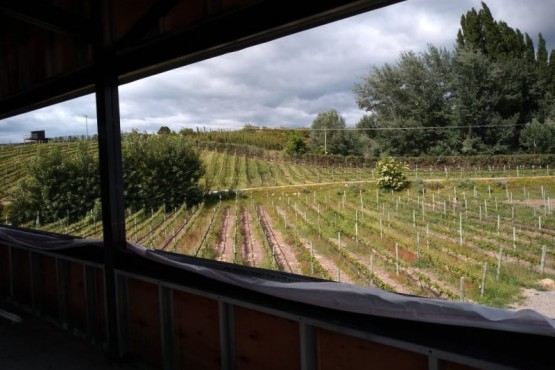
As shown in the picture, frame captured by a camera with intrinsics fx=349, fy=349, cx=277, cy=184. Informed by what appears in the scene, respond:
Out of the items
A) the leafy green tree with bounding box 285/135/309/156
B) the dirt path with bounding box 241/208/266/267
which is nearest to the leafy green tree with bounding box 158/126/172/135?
the leafy green tree with bounding box 285/135/309/156

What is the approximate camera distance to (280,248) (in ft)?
29.1

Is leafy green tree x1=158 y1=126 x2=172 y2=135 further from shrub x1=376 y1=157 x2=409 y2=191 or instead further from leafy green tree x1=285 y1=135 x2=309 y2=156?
shrub x1=376 y1=157 x2=409 y2=191

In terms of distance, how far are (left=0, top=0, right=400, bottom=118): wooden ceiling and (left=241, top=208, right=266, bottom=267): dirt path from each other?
4226mm

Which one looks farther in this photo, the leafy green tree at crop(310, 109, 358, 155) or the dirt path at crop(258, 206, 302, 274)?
the dirt path at crop(258, 206, 302, 274)

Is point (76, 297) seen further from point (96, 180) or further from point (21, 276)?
point (96, 180)

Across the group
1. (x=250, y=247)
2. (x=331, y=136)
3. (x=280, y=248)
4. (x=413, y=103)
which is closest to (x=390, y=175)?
(x=331, y=136)

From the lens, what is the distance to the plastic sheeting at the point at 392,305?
3.19 ft

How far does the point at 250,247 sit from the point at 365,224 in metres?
3.05

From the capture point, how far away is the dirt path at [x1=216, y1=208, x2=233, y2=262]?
22.5 feet

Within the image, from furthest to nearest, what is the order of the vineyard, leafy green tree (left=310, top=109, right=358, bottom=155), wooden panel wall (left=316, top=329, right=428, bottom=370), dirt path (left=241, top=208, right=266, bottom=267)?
1. dirt path (left=241, top=208, right=266, bottom=267)
2. the vineyard
3. leafy green tree (left=310, top=109, right=358, bottom=155)
4. wooden panel wall (left=316, top=329, right=428, bottom=370)

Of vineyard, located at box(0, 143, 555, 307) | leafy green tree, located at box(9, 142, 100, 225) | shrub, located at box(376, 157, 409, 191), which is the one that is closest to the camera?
vineyard, located at box(0, 143, 555, 307)

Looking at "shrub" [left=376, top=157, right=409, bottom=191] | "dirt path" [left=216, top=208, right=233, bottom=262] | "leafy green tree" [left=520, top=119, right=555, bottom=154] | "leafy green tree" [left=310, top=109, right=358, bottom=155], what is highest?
"leafy green tree" [left=310, top=109, right=358, bottom=155]

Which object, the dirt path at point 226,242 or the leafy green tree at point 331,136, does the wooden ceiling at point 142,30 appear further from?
the dirt path at point 226,242

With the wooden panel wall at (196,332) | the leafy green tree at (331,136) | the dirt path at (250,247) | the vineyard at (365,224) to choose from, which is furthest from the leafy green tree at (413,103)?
the dirt path at (250,247)
